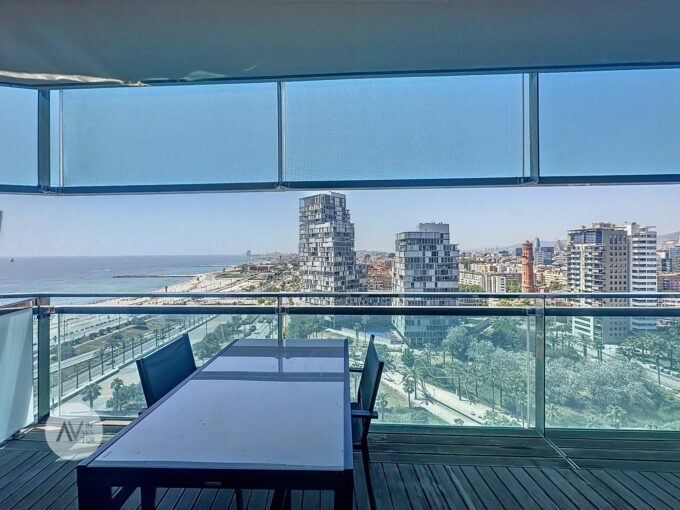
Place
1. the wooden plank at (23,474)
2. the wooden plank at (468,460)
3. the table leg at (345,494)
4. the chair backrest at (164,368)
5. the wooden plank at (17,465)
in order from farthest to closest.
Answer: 1. the wooden plank at (468,460)
2. the wooden plank at (17,465)
3. the wooden plank at (23,474)
4. the chair backrest at (164,368)
5. the table leg at (345,494)

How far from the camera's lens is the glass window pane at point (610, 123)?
119 inches

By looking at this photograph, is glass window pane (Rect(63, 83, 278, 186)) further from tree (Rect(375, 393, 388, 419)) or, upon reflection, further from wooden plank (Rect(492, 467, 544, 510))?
wooden plank (Rect(492, 467, 544, 510))

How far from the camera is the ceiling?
87.4 inches

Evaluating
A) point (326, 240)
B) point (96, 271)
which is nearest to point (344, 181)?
point (326, 240)

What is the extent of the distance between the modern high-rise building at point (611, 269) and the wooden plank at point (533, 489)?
4.08 ft

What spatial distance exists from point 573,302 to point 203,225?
13.0 feet

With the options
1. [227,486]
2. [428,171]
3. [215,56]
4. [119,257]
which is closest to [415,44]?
[428,171]

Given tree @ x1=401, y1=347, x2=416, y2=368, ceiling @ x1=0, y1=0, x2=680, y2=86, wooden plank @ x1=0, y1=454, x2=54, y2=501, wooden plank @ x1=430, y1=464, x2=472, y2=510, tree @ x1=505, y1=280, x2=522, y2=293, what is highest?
ceiling @ x1=0, y1=0, x2=680, y2=86

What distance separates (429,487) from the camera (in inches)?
89.0

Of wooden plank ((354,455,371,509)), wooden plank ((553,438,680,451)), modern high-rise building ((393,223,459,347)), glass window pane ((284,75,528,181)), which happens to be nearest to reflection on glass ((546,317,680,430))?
wooden plank ((553,438,680,451))

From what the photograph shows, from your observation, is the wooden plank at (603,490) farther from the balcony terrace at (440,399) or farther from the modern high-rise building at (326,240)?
the modern high-rise building at (326,240)

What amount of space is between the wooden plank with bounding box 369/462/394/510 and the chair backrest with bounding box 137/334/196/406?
1.43 meters

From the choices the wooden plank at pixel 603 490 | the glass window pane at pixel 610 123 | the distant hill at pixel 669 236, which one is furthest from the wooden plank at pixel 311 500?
the distant hill at pixel 669 236

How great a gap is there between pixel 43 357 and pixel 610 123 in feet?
18.4
